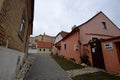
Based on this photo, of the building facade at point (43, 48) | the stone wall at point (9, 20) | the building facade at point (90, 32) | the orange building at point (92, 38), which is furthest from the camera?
the building facade at point (43, 48)

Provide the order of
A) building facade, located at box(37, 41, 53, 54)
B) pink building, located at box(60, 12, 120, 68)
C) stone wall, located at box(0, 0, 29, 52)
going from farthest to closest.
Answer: building facade, located at box(37, 41, 53, 54) < pink building, located at box(60, 12, 120, 68) < stone wall, located at box(0, 0, 29, 52)

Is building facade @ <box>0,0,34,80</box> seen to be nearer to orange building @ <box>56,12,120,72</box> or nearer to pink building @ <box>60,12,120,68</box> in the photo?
orange building @ <box>56,12,120,72</box>

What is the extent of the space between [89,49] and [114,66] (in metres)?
3.09

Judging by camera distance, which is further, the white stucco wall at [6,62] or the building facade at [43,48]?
the building facade at [43,48]

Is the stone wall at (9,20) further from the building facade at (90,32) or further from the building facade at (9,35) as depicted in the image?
the building facade at (90,32)

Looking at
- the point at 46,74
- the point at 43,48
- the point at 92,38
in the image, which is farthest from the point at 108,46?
the point at 43,48

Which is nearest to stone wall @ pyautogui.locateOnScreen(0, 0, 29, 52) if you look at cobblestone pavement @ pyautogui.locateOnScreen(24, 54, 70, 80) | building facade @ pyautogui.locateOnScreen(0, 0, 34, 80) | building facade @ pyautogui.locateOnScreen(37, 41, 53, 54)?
building facade @ pyautogui.locateOnScreen(0, 0, 34, 80)

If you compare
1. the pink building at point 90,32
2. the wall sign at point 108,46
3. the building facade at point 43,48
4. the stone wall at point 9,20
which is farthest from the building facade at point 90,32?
the building facade at point 43,48

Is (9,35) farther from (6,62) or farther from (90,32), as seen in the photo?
(90,32)

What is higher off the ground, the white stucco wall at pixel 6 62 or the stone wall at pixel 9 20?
the stone wall at pixel 9 20

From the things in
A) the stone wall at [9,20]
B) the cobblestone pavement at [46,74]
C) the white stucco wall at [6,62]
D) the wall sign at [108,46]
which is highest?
the stone wall at [9,20]

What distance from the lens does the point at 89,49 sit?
913cm

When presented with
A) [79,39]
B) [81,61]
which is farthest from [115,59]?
[79,39]

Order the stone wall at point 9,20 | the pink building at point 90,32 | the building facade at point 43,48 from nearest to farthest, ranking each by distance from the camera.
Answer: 1. the stone wall at point 9,20
2. the pink building at point 90,32
3. the building facade at point 43,48
